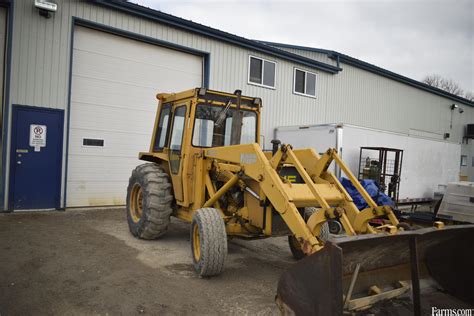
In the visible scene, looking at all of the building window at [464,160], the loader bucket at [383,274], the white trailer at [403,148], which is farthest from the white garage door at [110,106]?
the building window at [464,160]

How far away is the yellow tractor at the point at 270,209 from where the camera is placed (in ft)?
11.3

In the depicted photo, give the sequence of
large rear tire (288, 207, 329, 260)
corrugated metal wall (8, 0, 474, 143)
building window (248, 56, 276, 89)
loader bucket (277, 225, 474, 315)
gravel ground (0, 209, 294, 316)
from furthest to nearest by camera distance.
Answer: building window (248, 56, 276, 89) < corrugated metal wall (8, 0, 474, 143) < large rear tire (288, 207, 329, 260) < gravel ground (0, 209, 294, 316) < loader bucket (277, 225, 474, 315)

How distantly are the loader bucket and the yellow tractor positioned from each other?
1 cm

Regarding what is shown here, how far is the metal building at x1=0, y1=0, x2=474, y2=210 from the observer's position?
355 inches

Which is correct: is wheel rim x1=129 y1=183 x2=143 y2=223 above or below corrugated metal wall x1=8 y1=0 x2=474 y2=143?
below

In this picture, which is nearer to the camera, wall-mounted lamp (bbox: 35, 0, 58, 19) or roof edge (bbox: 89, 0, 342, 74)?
wall-mounted lamp (bbox: 35, 0, 58, 19)

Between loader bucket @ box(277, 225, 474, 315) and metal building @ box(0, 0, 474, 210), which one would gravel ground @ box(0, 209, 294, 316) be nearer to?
loader bucket @ box(277, 225, 474, 315)

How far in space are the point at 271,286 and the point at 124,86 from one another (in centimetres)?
799

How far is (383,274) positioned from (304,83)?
1266 centimetres

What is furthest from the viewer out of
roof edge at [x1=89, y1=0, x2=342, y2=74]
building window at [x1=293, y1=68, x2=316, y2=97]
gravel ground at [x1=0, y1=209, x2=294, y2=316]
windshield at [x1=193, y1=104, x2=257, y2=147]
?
building window at [x1=293, y1=68, x2=316, y2=97]

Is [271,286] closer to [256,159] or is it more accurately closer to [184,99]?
[256,159]

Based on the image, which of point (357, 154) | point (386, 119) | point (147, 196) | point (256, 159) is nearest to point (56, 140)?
point (147, 196)

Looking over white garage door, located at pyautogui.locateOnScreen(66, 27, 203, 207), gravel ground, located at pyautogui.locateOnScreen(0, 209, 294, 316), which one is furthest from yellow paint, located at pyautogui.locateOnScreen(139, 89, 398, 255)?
white garage door, located at pyautogui.locateOnScreen(66, 27, 203, 207)

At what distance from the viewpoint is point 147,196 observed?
6.58 m
